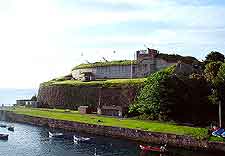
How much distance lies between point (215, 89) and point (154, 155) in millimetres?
16104

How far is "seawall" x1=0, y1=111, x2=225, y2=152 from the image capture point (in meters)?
51.6

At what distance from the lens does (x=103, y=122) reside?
6775 cm

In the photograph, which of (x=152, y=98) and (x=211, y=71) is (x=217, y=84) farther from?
(x=152, y=98)

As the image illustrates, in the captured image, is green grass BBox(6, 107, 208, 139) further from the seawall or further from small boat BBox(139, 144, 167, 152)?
small boat BBox(139, 144, 167, 152)

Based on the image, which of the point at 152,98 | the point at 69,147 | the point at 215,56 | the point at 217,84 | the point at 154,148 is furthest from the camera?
the point at 215,56

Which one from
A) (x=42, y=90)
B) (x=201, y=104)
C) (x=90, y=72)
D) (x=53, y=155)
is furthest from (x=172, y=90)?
(x=42, y=90)

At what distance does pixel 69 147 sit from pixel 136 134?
10.0 m

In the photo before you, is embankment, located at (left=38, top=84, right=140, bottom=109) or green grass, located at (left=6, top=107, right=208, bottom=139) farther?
embankment, located at (left=38, top=84, right=140, bottom=109)

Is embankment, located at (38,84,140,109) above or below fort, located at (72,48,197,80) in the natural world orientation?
below

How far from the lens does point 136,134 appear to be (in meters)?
59.7

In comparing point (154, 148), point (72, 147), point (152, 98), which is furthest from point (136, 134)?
point (72, 147)

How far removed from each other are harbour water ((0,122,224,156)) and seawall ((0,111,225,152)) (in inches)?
54.6

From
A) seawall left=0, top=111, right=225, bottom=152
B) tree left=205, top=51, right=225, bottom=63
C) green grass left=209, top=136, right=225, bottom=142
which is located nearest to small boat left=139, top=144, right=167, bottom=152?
seawall left=0, top=111, right=225, bottom=152

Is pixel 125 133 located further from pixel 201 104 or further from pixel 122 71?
pixel 122 71
